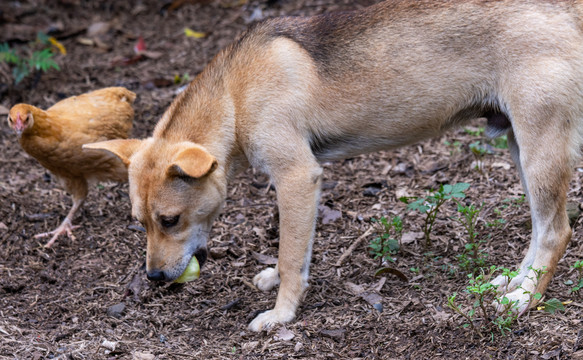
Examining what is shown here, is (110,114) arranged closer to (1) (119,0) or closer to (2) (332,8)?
(2) (332,8)

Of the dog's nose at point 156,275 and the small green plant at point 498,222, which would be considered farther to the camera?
the small green plant at point 498,222

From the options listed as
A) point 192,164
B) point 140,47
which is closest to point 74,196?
point 192,164

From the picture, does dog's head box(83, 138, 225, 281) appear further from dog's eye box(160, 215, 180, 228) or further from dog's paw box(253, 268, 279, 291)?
dog's paw box(253, 268, 279, 291)

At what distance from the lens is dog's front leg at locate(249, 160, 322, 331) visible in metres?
4.89

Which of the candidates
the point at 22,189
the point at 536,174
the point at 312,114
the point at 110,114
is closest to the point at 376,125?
A: the point at 312,114

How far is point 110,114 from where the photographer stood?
275 inches

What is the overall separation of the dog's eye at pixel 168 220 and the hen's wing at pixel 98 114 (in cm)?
227

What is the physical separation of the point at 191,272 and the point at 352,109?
5.71 feet

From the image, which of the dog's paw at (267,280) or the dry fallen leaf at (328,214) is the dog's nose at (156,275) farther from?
the dry fallen leaf at (328,214)

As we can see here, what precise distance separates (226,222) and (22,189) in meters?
2.39

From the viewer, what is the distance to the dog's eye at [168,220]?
4.79 metres

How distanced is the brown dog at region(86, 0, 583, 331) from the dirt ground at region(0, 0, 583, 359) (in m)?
0.38

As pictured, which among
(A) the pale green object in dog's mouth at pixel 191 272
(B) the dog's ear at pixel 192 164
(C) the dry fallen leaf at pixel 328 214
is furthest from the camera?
(C) the dry fallen leaf at pixel 328 214

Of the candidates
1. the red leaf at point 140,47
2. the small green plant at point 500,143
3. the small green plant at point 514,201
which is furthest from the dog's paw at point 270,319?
the red leaf at point 140,47
